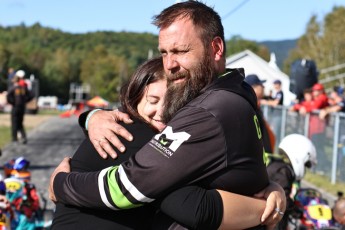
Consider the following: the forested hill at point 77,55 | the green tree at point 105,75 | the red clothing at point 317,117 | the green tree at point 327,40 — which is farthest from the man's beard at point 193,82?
the green tree at point 105,75

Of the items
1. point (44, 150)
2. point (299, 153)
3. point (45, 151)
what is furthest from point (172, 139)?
point (44, 150)

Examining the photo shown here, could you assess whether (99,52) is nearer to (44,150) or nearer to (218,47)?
(44,150)

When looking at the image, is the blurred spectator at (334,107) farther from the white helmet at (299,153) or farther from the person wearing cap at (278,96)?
the white helmet at (299,153)

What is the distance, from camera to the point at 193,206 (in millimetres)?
2260

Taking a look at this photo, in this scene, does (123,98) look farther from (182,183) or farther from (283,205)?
(283,205)

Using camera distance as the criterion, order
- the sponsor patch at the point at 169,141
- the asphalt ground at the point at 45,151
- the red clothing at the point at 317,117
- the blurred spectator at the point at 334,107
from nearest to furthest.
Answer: the sponsor patch at the point at 169,141
the asphalt ground at the point at 45,151
the blurred spectator at the point at 334,107
the red clothing at the point at 317,117

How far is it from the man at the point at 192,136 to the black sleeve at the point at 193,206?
35mm

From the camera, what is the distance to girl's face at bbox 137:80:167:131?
2.57 meters

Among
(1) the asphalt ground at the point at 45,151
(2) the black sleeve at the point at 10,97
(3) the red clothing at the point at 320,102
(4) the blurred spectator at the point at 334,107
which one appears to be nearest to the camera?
(1) the asphalt ground at the point at 45,151

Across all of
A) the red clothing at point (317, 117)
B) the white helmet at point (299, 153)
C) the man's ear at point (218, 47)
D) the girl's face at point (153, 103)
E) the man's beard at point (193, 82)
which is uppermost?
the man's ear at point (218, 47)

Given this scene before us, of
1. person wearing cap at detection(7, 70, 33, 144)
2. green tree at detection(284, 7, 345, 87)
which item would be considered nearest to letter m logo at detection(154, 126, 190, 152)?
person wearing cap at detection(7, 70, 33, 144)

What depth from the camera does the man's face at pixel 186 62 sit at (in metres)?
2.40

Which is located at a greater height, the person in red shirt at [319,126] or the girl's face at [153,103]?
the girl's face at [153,103]

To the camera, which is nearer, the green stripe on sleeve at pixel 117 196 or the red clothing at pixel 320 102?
the green stripe on sleeve at pixel 117 196
